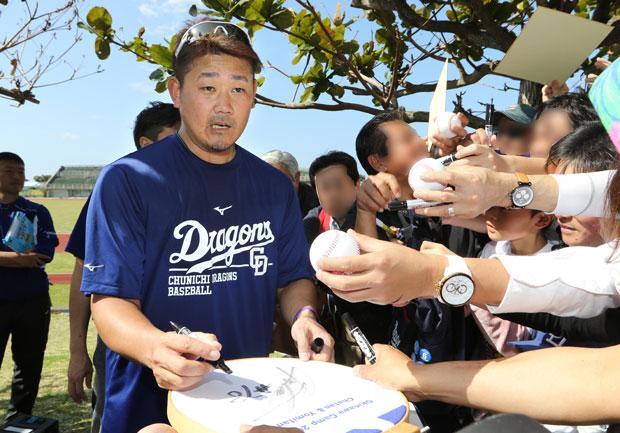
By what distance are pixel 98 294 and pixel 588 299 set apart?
1.60 metres

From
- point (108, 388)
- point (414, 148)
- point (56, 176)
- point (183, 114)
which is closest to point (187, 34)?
point (183, 114)

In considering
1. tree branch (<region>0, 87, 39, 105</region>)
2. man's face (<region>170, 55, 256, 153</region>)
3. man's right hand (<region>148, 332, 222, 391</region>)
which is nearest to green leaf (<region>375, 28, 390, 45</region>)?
tree branch (<region>0, 87, 39, 105</region>)

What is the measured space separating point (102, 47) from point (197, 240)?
4249mm

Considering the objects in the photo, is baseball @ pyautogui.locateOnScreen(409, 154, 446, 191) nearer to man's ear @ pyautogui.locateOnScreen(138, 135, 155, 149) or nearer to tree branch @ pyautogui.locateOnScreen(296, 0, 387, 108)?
man's ear @ pyautogui.locateOnScreen(138, 135, 155, 149)

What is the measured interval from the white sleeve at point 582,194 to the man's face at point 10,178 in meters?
5.06

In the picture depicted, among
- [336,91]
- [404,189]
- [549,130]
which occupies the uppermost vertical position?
[336,91]

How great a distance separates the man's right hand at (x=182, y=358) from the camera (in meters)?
1.32

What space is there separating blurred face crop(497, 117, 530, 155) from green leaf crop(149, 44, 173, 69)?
310 centimetres

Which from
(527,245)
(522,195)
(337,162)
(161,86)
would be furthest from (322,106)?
(522,195)

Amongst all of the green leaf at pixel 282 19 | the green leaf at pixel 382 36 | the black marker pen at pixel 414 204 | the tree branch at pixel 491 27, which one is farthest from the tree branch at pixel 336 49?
the black marker pen at pixel 414 204

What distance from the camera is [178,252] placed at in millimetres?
1745

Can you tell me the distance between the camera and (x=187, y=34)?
1927 mm

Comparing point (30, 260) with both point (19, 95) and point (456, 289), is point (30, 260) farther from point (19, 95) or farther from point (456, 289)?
point (456, 289)

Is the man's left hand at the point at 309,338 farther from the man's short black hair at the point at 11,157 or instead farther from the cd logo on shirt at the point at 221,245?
the man's short black hair at the point at 11,157
